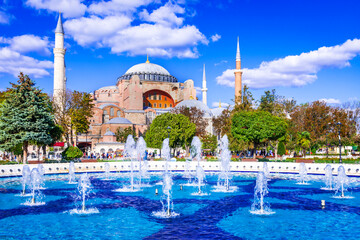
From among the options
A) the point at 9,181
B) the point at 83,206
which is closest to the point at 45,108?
the point at 9,181

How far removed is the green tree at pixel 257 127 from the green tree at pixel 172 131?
6424mm

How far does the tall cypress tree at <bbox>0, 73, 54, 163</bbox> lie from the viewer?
2362 centimetres

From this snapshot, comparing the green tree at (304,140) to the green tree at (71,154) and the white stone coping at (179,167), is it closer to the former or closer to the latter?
the white stone coping at (179,167)

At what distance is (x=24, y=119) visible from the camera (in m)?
23.9

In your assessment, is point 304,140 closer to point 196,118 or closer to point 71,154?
point 196,118

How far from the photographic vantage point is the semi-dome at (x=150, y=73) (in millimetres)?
70188

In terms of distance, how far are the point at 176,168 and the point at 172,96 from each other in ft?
146

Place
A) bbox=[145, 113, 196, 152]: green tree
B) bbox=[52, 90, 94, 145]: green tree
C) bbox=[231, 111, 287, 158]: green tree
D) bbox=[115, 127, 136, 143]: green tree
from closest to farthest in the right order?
bbox=[231, 111, 287, 158]: green tree, bbox=[52, 90, 94, 145]: green tree, bbox=[145, 113, 196, 152]: green tree, bbox=[115, 127, 136, 143]: green tree

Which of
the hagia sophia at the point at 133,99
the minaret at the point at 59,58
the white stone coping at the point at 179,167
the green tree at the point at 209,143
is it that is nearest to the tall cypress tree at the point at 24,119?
the white stone coping at the point at 179,167

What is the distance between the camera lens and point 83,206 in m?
10.8

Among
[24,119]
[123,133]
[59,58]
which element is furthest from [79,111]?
[123,133]

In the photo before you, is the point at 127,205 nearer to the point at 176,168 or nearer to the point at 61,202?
the point at 61,202

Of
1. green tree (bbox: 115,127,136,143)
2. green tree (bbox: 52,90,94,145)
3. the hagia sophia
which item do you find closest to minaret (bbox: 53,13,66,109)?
the hagia sophia

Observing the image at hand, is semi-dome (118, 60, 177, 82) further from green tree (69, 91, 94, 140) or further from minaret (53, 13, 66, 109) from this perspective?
green tree (69, 91, 94, 140)
